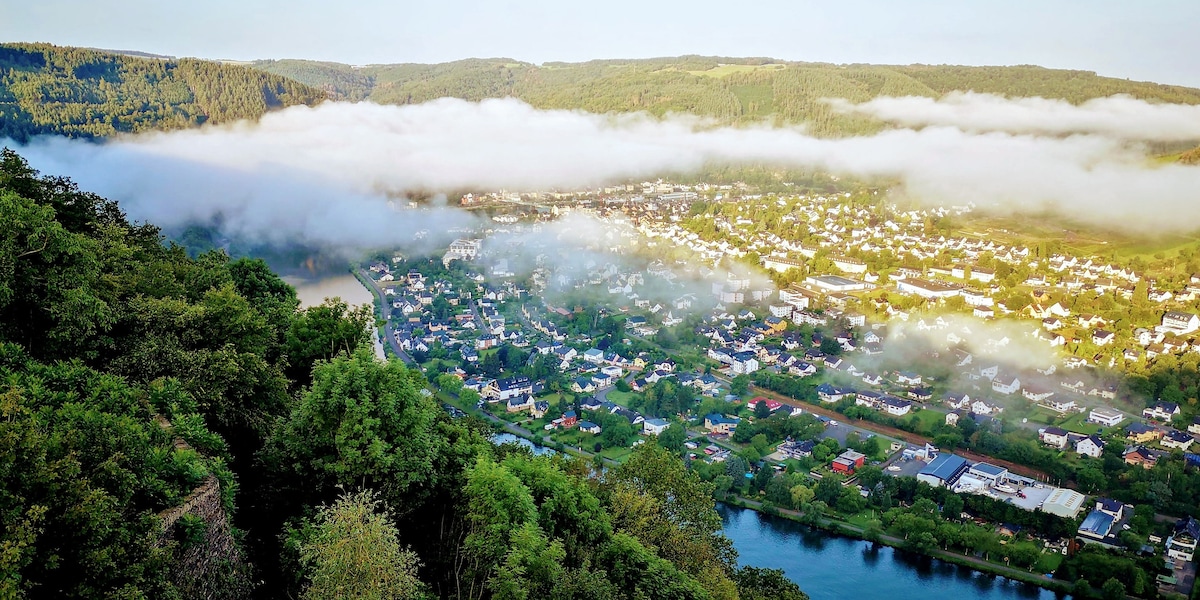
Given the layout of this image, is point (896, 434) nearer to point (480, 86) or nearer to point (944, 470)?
point (944, 470)

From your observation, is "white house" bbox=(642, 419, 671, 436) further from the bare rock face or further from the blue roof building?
the bare rock face

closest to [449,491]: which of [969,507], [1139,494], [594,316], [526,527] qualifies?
[526,527]

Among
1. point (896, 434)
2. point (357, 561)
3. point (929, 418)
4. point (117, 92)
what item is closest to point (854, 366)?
point (929, 418)

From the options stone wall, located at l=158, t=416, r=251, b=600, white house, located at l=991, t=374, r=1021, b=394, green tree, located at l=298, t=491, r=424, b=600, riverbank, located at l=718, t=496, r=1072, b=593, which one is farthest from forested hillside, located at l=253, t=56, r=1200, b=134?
green tree, located at l=298, t=491, r=424, b=600

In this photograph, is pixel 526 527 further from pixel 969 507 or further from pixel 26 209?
pixel 969 507

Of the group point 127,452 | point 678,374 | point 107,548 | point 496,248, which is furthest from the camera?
point 496,248

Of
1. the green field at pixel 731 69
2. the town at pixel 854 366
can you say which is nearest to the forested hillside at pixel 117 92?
the town at pixel 854 366

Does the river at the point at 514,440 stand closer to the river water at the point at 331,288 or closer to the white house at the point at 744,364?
the white house at the point at 744,364
